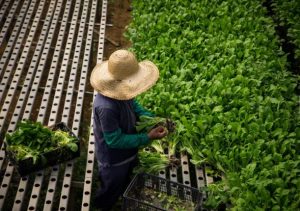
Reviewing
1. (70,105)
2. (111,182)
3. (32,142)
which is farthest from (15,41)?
(111,182)

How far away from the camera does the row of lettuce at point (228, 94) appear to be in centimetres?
396

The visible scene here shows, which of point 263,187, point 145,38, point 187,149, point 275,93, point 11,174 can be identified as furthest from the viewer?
point 145,38

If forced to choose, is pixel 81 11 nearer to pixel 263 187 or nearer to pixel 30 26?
pixel 30 26

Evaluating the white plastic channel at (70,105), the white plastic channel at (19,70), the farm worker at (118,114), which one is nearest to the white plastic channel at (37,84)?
the white plastic channel at (19,70)

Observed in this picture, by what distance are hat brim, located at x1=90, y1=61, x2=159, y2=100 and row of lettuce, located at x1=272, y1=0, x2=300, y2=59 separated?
3571 millimetres

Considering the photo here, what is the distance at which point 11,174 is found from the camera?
416cm

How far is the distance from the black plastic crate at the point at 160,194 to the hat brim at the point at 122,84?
3.16 feet

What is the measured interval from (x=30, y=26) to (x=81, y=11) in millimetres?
1039

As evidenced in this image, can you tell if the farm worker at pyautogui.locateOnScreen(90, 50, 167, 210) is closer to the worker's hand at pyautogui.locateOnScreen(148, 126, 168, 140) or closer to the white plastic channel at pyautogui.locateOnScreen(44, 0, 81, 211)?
the worker's hand at pyautogui.locateOnScreen(148, 126, 168, 140)

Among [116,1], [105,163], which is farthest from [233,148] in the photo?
[116,1]

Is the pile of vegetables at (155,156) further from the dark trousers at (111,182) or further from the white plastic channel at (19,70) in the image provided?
the white plastic channel at (19,70)

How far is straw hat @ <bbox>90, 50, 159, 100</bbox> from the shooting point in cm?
340

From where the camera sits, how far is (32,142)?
4090mm

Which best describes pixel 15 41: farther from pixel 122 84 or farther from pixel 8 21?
pixel 122 84
